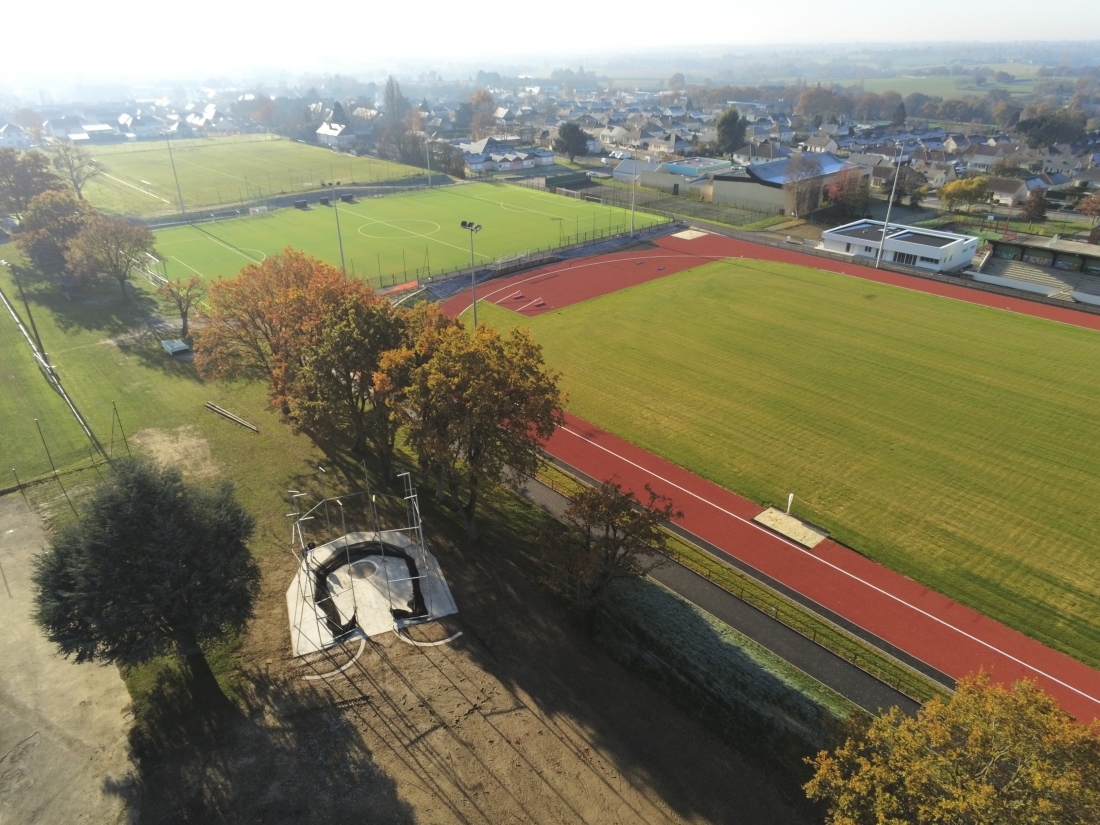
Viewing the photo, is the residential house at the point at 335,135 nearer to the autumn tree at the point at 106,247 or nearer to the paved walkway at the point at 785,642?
the autumn tree at the point at 106,247

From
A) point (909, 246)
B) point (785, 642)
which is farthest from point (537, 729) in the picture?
point (909, 246)

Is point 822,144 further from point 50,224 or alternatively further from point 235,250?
point 50,224

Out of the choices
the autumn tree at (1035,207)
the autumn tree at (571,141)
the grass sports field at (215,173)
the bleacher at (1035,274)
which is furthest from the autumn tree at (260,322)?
the autumn tree at (571,141)

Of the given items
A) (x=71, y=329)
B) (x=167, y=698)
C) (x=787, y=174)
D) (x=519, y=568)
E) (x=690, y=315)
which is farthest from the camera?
(x=787, y=174)

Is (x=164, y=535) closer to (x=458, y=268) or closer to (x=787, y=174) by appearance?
(x=458, y=268)

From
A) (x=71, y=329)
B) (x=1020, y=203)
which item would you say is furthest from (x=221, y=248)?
(x=1020, y=203)

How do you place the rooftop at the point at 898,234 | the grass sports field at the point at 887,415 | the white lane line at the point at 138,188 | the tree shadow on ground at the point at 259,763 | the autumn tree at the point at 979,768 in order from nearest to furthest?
the autumn tree at the point at 979,768 → the tree shadow on ground at the point at 259,763 → the grass sports field at the point at 887,415 → the rooftop at the point at 898,234 → the white lane line at the point at 138,188
